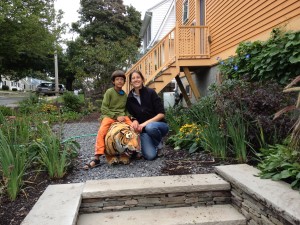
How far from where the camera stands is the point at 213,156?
11.5 ft

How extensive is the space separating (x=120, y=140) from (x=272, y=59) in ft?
9.03

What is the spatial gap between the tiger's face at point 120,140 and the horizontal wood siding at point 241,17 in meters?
3.61

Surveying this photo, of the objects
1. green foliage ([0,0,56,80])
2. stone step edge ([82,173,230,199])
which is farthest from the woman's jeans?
green foliage ([0,0,56,80])

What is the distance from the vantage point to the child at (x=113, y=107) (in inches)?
138

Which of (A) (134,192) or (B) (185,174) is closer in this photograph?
(A) (134,192)

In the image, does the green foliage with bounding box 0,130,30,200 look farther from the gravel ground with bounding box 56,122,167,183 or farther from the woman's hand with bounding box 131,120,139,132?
the woman's hand with bounding box 131,120,139,132

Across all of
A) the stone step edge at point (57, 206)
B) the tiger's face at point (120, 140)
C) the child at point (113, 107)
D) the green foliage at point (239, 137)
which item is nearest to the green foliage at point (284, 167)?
the green foliage at point (239, 137)

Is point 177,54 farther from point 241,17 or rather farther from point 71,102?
point 71,102

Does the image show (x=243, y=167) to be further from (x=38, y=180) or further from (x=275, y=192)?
(x=38, y=180)

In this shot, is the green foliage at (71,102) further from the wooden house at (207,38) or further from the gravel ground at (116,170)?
the gravel ground at (116,170)

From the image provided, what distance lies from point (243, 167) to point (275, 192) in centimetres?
76

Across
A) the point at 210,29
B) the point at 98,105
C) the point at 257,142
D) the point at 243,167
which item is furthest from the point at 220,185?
the point at 98,105

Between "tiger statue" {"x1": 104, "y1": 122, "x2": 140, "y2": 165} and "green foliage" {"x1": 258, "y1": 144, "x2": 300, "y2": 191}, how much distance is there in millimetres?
1477

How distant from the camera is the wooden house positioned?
20.6 feet
